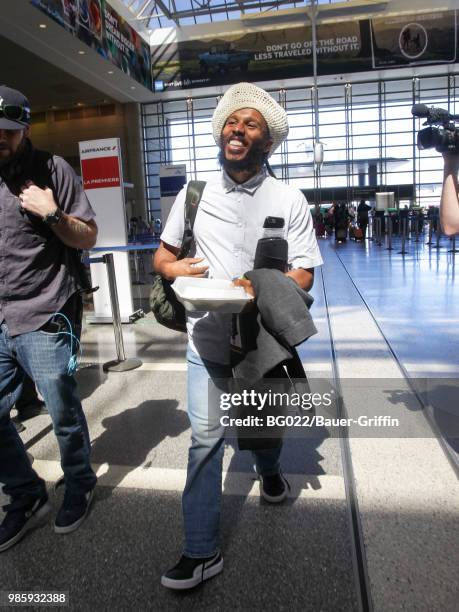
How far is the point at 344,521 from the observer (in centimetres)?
207

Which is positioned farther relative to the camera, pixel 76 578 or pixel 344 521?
pixel 344 521

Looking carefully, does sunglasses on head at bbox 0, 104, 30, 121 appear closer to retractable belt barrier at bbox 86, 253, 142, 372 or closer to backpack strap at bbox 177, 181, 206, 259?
backpack strap at bbox 177, 181, 206, 259

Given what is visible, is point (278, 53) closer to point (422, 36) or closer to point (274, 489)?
point (422, 36)

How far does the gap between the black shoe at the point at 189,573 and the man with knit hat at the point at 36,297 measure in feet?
2.01

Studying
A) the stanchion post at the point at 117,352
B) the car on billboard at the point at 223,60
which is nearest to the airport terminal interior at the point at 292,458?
the stanchion post at the point at 117,352

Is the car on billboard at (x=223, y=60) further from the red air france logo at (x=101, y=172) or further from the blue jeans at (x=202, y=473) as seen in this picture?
the blue jeans at (x=202, y=473)

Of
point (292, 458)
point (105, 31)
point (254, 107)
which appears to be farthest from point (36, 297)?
point (105, 31)

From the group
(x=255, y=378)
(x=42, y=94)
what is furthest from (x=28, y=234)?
(x=42, y=94)

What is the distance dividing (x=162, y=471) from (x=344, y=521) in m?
1.00

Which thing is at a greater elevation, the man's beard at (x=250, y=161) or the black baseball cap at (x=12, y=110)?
the black baseball cap at (x=12, y=110)

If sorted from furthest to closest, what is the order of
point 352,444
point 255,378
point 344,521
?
point 352,444, point 344,521, point 255,378

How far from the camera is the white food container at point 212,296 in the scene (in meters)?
1.35

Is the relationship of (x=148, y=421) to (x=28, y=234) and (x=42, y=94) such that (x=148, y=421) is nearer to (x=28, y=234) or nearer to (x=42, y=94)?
(x=28, y=234)

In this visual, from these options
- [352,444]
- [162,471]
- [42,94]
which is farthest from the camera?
[42,94]
